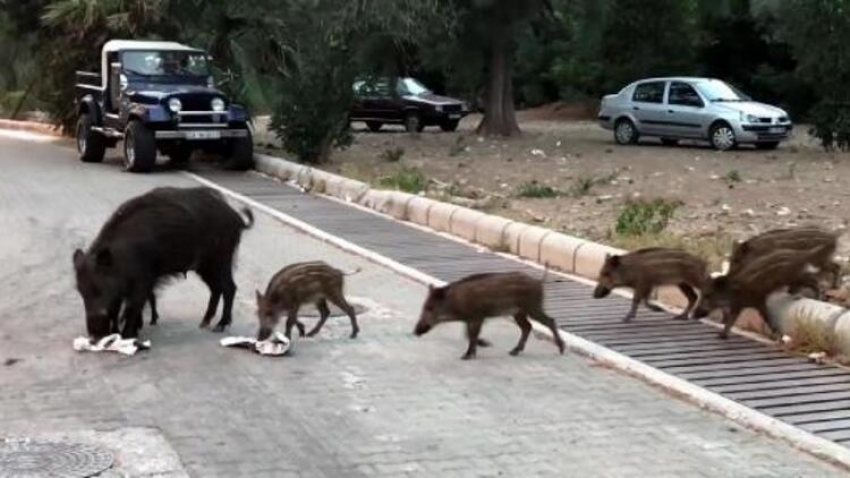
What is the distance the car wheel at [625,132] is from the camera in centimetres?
2841

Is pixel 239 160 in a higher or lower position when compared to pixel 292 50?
lower

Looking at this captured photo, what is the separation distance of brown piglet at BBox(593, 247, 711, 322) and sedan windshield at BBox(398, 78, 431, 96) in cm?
2500

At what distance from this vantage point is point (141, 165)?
20.8 metres

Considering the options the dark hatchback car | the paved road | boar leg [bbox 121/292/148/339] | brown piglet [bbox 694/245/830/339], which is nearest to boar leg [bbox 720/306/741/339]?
brown piglet [bbox 694/245/830/339]

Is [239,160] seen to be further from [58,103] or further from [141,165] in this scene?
[58,103]

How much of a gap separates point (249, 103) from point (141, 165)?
14.7 ft

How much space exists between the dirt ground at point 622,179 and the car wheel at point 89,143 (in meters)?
4.56

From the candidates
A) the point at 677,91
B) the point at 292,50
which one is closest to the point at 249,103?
the point at 292,50

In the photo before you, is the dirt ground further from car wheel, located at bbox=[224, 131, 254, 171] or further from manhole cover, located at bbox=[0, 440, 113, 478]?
manhole cover, located at bbox=[0, 440, 113, 478]

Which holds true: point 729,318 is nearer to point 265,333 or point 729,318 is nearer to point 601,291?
point 601,291

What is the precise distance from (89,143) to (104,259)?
15910 mm

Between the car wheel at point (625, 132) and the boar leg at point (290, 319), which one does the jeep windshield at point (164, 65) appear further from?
the boar leg at point (290, 319)

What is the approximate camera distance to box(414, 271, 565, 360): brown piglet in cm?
812

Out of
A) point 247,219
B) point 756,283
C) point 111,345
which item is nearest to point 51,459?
point 111,345
